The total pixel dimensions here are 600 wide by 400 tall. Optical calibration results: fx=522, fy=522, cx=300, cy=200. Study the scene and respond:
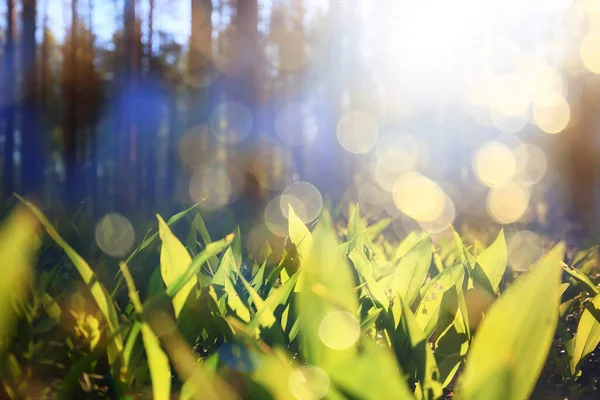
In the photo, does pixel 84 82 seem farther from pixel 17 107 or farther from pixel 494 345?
pixel 494 345

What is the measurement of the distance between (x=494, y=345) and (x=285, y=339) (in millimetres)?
350

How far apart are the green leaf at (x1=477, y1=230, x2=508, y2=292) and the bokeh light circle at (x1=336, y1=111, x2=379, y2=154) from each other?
556 inches

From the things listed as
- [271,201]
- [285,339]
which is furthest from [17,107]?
[285,339]

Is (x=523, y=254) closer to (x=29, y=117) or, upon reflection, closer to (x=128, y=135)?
(x=128, y=135)

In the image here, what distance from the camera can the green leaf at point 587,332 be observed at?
2.82ft

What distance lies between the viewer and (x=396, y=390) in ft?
1.62

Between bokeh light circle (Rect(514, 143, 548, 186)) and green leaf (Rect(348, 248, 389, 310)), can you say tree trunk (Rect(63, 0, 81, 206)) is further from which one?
green leaf (Rect(348, 248, 389, 310))

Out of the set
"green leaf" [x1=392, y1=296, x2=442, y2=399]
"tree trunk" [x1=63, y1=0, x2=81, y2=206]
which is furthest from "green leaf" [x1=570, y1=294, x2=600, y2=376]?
"tree trunk" [x1=63, y1=0, x2=81, y2=206]

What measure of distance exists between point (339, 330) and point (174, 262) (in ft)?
0.97

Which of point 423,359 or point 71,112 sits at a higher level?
point 423,359

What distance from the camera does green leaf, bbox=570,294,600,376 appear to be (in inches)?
33.9

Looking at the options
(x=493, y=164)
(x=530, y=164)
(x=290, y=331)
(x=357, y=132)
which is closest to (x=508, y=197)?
(x=493, y=164)

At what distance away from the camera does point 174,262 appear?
30.2 inches

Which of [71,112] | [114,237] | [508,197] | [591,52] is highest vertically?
[591,52]
